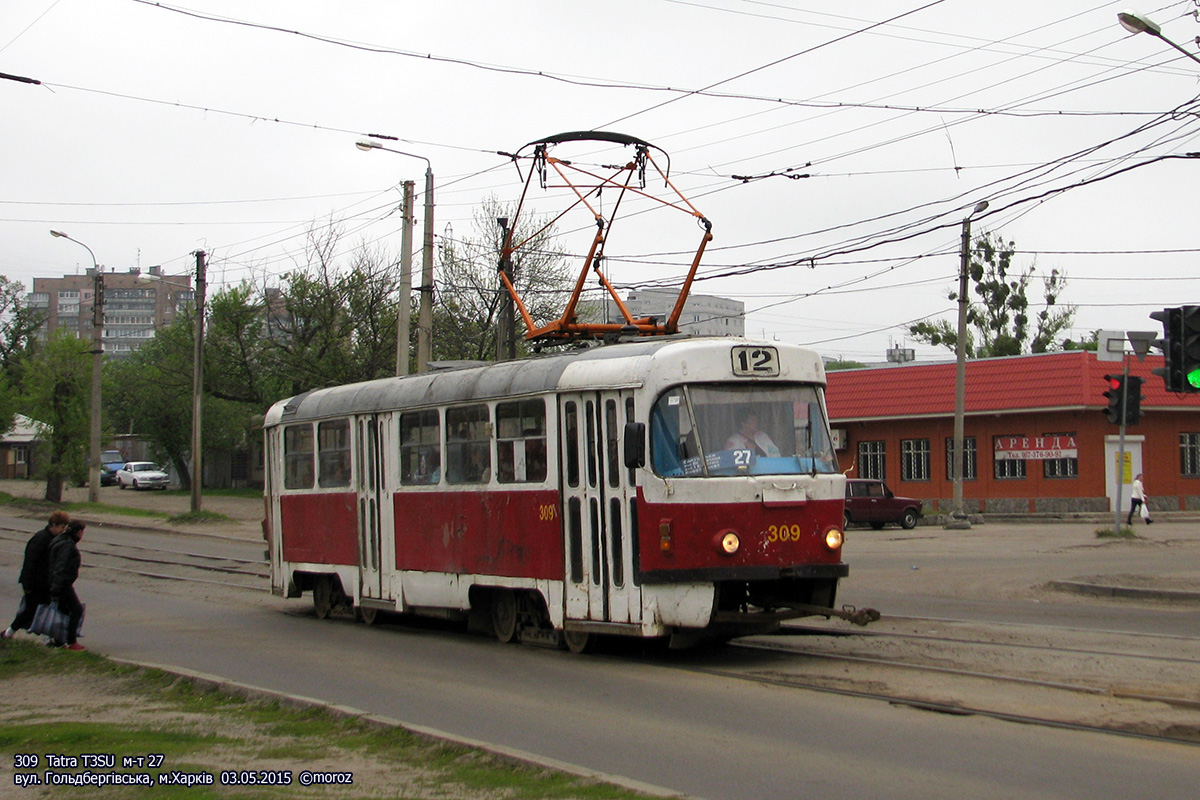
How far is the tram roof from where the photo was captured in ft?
37.7

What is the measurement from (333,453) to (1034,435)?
103 ft

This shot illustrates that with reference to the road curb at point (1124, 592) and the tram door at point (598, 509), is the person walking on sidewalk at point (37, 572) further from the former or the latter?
the road curb at point (1124, 592)

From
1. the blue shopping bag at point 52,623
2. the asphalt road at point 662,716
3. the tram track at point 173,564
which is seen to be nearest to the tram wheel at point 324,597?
the asphalt road at point 662,716

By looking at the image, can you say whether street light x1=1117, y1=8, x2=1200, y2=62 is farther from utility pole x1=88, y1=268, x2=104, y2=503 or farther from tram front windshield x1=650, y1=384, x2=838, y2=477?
utility pole x1=88, y1=268, x2=104, y2=503

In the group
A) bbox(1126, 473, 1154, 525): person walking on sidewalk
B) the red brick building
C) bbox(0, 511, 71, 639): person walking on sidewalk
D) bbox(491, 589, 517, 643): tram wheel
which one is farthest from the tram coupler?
the red brick building

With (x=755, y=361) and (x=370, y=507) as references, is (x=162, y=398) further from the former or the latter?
(x=755, y=361)

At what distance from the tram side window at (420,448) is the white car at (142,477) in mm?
52998

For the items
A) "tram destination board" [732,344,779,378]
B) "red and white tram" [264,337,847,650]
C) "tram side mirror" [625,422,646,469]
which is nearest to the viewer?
"tram side mirror" [625,422,646,469]

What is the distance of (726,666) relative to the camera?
1130 cm

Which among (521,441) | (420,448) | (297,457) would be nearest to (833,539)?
(521,441)

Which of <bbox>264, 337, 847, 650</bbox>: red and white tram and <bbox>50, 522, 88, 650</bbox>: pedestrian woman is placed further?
<bbox>50, 522, 88, 650</bbox>: pedestrian woman

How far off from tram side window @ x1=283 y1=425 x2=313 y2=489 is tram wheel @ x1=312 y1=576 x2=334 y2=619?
130 cm

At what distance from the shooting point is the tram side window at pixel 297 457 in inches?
671

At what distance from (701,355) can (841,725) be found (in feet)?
12.7
